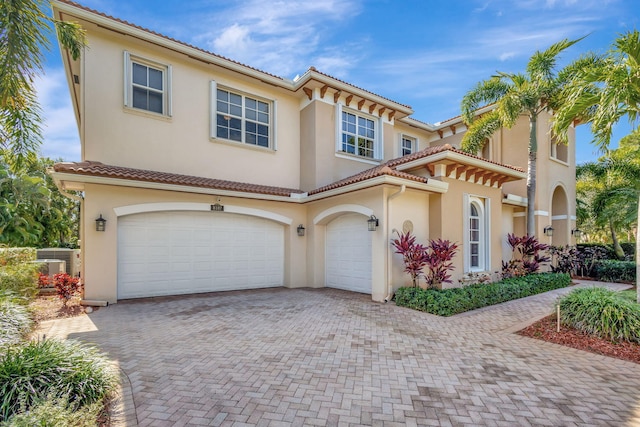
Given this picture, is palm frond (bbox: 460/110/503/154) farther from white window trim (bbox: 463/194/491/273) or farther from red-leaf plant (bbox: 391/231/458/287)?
red-leaf plant (bbox: 391/231/458/287)

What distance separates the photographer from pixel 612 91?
6539 millimetres

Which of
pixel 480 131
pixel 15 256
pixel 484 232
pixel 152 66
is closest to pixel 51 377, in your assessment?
pixel 15 256

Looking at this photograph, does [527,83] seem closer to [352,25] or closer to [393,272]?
[352,25]

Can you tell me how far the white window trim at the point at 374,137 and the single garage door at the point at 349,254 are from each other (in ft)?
11.2

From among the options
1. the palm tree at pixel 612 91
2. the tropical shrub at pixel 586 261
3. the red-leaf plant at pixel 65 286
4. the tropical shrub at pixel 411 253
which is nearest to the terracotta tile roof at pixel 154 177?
the red-leaf plant at pixel 65 286

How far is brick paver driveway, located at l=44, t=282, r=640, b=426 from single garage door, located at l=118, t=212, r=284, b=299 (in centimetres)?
209

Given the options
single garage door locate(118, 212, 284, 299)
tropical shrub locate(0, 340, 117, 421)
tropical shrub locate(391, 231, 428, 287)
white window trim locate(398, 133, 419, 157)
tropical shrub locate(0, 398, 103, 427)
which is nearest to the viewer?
tropical shrub locate(0, 398, 103, 427)

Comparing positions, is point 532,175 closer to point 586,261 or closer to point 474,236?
point 474,236

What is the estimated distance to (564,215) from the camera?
1745cm

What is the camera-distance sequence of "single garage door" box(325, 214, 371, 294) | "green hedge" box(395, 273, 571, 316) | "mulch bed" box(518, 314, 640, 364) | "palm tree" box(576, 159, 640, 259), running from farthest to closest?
"palm tree" box(576, 159, 640, 259) < "single garage door" box(325, 214, 371, 294) < "green hedge" box(395, 273, 571, 316) < "mulch bed" box(518, 314, 640, 364)

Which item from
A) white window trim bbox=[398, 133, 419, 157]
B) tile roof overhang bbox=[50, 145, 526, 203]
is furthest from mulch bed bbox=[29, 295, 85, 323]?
white window trim bbox=[398, 133, 419, 157]

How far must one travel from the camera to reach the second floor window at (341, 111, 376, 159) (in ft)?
47.0

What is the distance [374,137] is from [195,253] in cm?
979

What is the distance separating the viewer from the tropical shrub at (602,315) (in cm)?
611
